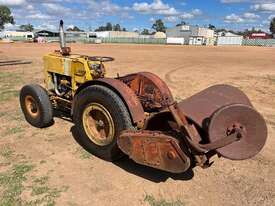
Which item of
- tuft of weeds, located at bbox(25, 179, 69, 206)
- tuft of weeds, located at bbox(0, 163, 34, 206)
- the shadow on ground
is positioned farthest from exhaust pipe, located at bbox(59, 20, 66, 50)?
tuft of weeds, located at bbox(25, 179, 69, 206)

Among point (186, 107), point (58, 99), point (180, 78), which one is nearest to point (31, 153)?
point (58, 99)

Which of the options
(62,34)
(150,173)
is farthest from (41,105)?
(150,173)

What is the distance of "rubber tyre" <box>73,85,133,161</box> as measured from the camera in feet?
13.7

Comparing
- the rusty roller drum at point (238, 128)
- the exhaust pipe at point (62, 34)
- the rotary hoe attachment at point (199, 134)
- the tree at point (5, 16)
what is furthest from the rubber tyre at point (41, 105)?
the tree at point (5, 16)

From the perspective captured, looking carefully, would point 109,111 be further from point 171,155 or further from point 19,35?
point 19,35

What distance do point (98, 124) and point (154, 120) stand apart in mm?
879

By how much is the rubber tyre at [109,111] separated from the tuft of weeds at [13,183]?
86cm

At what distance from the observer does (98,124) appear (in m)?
4.62

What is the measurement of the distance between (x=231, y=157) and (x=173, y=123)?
0.77m

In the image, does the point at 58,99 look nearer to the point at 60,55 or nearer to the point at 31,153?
the point at 60,55

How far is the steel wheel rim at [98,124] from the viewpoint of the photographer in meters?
4.41

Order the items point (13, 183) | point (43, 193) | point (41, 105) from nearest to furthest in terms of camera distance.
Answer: point (43, 193) < point (13, 183) < point (41, 105)

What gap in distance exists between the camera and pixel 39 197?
3.79 m

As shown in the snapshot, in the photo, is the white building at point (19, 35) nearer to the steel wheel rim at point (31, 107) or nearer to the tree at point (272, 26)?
the steel wheel rim at point (31, 107)
